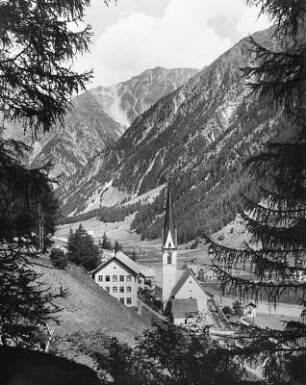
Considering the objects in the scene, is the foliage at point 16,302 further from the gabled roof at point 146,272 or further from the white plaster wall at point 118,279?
the gabled roof at point 146,272

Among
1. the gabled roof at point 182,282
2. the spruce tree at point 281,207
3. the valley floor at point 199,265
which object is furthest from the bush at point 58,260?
the spruce tree at point 281,207

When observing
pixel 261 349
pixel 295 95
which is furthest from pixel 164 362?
pixel 295 95

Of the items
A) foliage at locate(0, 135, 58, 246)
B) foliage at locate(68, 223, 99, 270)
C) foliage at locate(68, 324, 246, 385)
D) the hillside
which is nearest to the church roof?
foliage at locate(68, 223, 99, 270)

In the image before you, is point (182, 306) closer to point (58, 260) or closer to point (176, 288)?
point (176, 288)

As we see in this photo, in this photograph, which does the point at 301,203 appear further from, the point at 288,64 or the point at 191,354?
the point at 191,354

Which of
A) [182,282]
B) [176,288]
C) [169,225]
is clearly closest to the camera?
[176,288]

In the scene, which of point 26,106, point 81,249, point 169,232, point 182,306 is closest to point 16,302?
point 26,106
